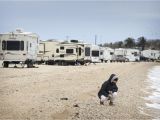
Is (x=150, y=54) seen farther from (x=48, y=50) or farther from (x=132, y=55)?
(x=48, y=50)

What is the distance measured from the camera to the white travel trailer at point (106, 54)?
2847 inches

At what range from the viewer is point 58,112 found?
1088 cm

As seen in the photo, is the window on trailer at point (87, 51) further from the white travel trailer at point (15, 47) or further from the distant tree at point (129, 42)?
the distant tree at point (129, 42)

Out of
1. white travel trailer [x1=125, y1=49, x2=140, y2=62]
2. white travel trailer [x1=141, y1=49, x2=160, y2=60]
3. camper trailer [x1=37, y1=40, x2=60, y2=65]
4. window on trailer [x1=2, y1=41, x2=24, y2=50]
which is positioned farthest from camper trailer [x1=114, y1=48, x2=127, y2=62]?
window on trailer [x1=2, y1=41, x2=24, y2=50]

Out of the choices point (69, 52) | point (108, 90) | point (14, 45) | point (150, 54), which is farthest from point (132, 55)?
point (108, 90)

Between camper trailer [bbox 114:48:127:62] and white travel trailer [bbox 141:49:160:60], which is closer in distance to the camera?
camper trailer [bbox 114:48:127:62]

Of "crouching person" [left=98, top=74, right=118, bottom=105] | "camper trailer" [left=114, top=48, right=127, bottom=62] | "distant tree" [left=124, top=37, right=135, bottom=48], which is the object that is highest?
"distant tree" [left=124, top=37, right=135, bottom=48]

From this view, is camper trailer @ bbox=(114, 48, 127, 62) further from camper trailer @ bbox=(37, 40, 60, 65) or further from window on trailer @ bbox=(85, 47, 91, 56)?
camper trailer @ bbox=(37, 40, 60, 65)

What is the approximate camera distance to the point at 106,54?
253ft

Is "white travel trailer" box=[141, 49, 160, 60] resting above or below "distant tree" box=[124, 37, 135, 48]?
below

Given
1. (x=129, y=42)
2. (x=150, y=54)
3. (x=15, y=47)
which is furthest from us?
(x=129, y=42)

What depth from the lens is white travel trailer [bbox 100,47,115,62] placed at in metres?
72.3

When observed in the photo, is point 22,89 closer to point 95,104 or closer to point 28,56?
point 95,104

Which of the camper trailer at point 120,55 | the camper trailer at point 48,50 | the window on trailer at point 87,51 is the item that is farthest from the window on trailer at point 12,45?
the camper trailer at point 120,55
